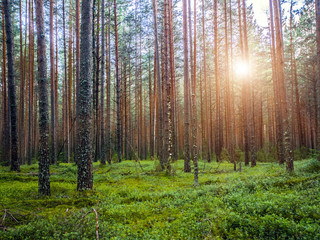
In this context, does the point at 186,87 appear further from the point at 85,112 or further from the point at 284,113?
the point at 85,112

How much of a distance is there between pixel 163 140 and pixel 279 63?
734 cm

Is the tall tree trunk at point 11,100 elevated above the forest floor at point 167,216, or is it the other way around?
the tall tree trunk at point 11,100

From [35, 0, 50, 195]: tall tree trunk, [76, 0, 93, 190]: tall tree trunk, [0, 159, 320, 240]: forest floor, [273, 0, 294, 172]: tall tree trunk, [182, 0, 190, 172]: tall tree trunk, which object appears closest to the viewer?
[0, 159, 320, 240]: forest floor

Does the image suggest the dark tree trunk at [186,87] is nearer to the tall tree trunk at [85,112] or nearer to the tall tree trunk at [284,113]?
the tall tree trunk at [85,112]

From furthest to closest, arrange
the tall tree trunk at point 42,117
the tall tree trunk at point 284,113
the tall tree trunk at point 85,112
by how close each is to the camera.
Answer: the tall tree trunk at point 284,113 → the tall tree trunk at point 85,112 → the tall tree trunk at point 42,117

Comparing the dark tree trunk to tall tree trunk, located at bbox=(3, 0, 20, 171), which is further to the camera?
tall tree trunk, located at bbox=(3, 0, 20, 171)

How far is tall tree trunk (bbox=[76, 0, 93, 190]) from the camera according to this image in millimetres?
6492

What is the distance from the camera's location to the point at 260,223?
372 centimetres

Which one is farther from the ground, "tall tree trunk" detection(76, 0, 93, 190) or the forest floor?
"tall tree trunk" detection(76, 0, 93, 190)

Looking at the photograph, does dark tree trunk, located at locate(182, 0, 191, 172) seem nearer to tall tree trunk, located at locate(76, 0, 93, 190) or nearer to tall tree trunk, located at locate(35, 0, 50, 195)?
tall tree trunk, located at locate(76, 0, 93, 190)

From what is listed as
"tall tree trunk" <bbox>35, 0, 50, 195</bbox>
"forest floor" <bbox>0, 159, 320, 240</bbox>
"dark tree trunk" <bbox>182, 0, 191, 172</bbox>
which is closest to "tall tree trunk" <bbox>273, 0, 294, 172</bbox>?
"forest floor" <bbox>0, 159, 320, 240</bbox>

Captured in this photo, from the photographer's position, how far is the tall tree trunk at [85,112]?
21.3ft

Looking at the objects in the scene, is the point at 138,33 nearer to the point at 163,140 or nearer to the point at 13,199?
the point at 163,140

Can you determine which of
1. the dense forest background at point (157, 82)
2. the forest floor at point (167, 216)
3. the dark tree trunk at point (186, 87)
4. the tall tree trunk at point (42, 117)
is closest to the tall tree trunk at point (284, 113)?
the dense forest background at point (157, 82)
